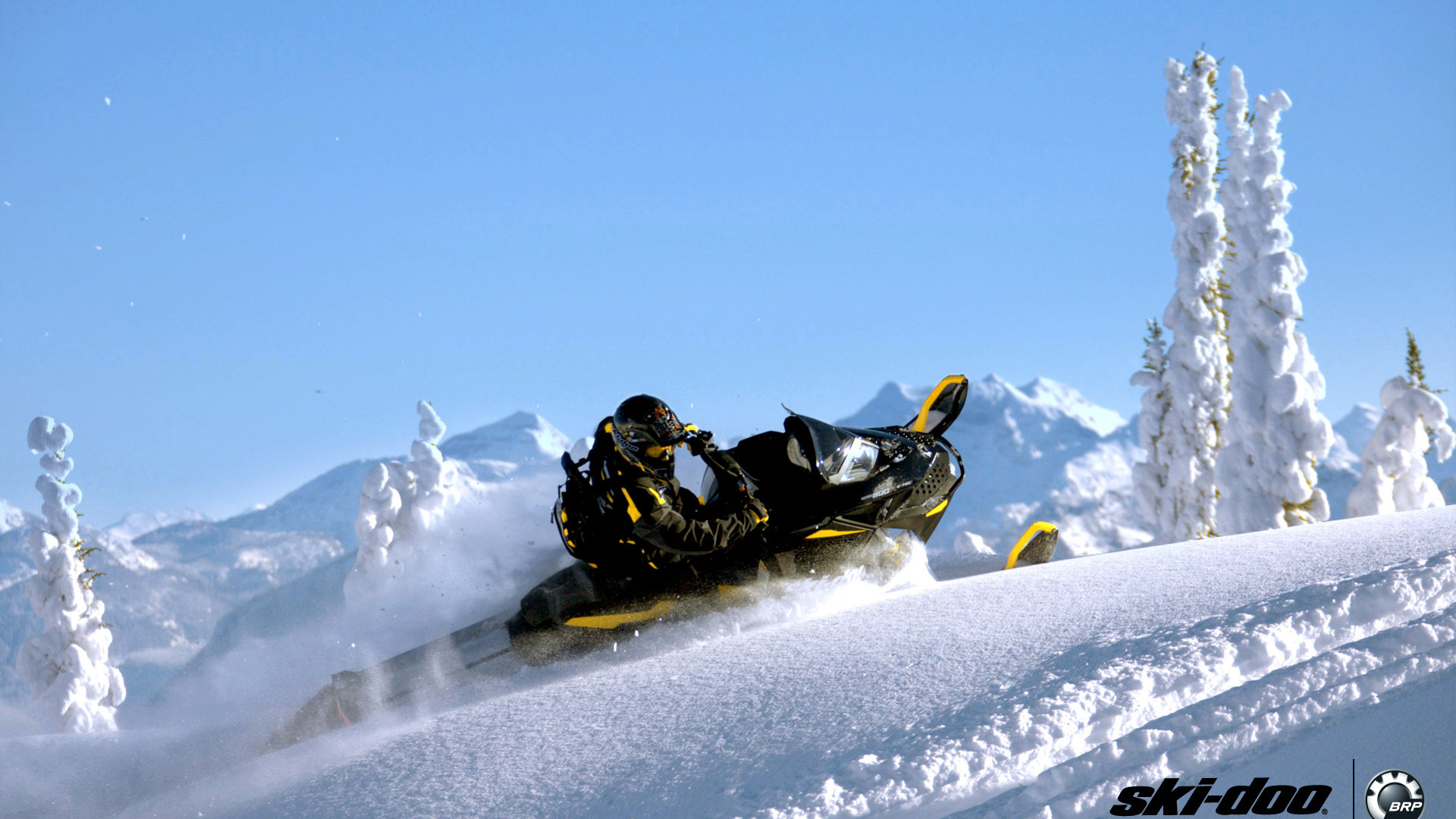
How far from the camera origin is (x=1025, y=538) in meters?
6.62

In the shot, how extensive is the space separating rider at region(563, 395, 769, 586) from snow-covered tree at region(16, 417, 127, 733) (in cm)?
1255

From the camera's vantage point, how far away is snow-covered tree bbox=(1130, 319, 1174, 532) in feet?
61.1

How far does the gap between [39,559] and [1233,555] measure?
1588 centimetres

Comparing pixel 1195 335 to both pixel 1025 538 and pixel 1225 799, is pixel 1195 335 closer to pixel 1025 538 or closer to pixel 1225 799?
pixel 1025 538

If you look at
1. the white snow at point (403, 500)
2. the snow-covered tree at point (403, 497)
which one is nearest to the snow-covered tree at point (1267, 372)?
the white snow at point (403, 500)

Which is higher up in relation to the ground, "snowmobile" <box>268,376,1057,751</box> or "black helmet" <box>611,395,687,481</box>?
"black helmet" <box>611,395,687,481</box>

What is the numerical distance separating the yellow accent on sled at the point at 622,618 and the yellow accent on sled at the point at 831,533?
0.94 meters

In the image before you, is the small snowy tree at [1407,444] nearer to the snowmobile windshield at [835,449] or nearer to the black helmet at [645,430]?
the snowmobile windshield at [835,449]

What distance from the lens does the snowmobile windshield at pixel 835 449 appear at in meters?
5.53

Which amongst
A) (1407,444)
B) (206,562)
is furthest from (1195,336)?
(206,562)

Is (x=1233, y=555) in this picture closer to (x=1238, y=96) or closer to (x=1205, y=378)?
(x=1205, y=378)

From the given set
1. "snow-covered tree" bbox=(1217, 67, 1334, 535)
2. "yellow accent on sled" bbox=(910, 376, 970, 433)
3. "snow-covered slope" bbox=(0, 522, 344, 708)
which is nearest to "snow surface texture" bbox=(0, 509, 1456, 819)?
"yellow accent on sled" bbox=(910, 376, 970, 433)

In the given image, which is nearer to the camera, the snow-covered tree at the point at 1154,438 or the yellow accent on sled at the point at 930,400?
the yellow accent on sled at the point at 930,400

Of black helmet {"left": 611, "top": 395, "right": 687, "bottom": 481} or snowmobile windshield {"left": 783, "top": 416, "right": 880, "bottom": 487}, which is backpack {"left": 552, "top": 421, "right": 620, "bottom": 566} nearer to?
black helmet {"left": 611, "top": 395, "right": 687, "bottom": 481}
